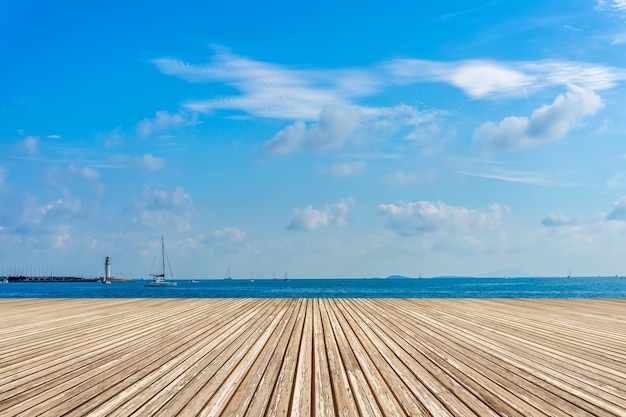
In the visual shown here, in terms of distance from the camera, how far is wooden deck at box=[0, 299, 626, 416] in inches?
177

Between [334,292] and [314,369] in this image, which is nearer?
[314,369]

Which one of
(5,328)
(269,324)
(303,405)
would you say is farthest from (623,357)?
(5,328)

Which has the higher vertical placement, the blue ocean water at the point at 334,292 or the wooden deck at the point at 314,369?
the wooden deck at the point at 314,369

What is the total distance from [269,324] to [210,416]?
23.7 feet

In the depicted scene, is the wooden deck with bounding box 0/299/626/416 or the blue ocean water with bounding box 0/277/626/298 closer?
the wooden deck with bounding box 0/299/626/416

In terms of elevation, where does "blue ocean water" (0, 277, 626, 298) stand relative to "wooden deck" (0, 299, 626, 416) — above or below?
below

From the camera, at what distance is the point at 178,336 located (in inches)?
363

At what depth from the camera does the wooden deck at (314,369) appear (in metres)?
4.48

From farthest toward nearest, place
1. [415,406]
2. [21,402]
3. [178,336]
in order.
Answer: [178,336], [21,402], [415,406]

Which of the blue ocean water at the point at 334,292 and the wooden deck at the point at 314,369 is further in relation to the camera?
the blue ocean water at the point at 334,292

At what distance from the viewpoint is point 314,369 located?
6031mm

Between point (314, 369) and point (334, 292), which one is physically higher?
point (314, 369)

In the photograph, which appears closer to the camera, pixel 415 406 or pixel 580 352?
pixel 415 406

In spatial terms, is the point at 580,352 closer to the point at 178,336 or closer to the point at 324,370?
the point at 324,370
